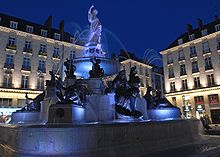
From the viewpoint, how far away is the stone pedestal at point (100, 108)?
1010 cm

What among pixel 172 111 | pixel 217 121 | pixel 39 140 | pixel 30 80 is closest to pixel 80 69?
pixel 172 111

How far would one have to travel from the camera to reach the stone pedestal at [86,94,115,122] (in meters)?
10.1

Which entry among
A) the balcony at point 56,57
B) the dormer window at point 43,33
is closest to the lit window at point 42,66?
the balcony at point 56,57

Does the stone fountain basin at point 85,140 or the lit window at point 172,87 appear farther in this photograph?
the lit window at point 172,87

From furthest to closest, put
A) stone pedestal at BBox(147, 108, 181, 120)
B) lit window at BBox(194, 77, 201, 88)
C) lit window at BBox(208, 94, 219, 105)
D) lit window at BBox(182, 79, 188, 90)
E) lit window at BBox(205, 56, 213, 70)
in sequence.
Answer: lit window at BBox(182, 79, 188, 90) → lit window at BBox(194, 77, 201, 88) → lit window at BBox(205, 56, 213, 70) → lit window at BBox(208, 94, 219, 105) → stone pedestal at BBox(147, 108, 181, 120)

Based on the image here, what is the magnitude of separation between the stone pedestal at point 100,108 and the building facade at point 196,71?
87.5ft

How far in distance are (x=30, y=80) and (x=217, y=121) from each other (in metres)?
32.8

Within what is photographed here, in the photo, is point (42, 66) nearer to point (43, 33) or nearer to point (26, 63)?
point (26, 63)

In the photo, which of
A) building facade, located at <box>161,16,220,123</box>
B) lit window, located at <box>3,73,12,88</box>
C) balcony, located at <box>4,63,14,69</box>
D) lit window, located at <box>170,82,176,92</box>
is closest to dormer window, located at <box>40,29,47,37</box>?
balcony, located at <box>4,63,14,69</box>

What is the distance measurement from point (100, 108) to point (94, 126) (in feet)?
13.1

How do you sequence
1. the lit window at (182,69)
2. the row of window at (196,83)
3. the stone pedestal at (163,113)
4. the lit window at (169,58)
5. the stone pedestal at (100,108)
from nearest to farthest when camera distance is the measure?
the stone pedestal at (100,108)
the stone pedestal at (163,113)
the row of window at (196,83)
the lit window at (182,69)
the lit window at (169,58)

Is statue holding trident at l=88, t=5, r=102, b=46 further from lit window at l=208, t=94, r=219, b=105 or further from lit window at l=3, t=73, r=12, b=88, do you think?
lit window at l=208, t=94, r=219, b=105

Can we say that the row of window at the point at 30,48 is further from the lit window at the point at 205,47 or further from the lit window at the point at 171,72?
the lit window at the point at 205,47

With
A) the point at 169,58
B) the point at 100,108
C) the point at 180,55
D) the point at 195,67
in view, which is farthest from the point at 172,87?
the point at 100,108
